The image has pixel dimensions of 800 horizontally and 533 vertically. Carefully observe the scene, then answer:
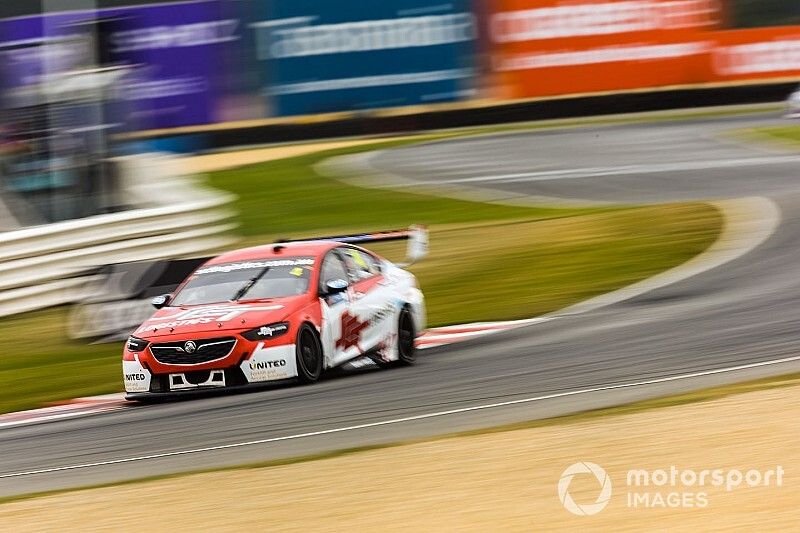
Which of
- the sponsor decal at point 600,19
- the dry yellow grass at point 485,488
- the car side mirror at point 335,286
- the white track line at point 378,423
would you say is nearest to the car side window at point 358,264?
the car side mirror at point 335,286

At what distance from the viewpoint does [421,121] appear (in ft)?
113

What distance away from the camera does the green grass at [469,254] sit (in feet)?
42.4

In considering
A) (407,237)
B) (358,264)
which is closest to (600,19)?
(407,237)

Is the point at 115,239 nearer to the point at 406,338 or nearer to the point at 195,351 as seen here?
the point at 406,338

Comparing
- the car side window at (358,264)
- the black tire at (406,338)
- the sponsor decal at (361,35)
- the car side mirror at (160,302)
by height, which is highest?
the sponsor decal at (361,35)

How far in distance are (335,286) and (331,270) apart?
48cm

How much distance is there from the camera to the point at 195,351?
10.2 metres

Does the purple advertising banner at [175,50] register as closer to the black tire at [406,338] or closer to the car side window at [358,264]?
the car side window at [358,264]

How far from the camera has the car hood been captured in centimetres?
1022

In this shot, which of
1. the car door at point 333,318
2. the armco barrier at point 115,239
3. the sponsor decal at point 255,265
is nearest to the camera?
the car door at point 333,318

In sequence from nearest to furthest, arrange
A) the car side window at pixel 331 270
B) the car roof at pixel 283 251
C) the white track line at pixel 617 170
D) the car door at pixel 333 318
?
the car door at pixel 333 318 → the car side window at pixel 331 270 → the car roof at pixel 283 251 → the white track line at pixel 617 170

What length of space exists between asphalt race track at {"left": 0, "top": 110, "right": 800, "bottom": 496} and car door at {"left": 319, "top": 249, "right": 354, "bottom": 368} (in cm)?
24

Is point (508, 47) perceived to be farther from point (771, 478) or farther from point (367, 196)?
point (771, 478)

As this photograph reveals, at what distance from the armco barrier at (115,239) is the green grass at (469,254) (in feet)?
1.15
